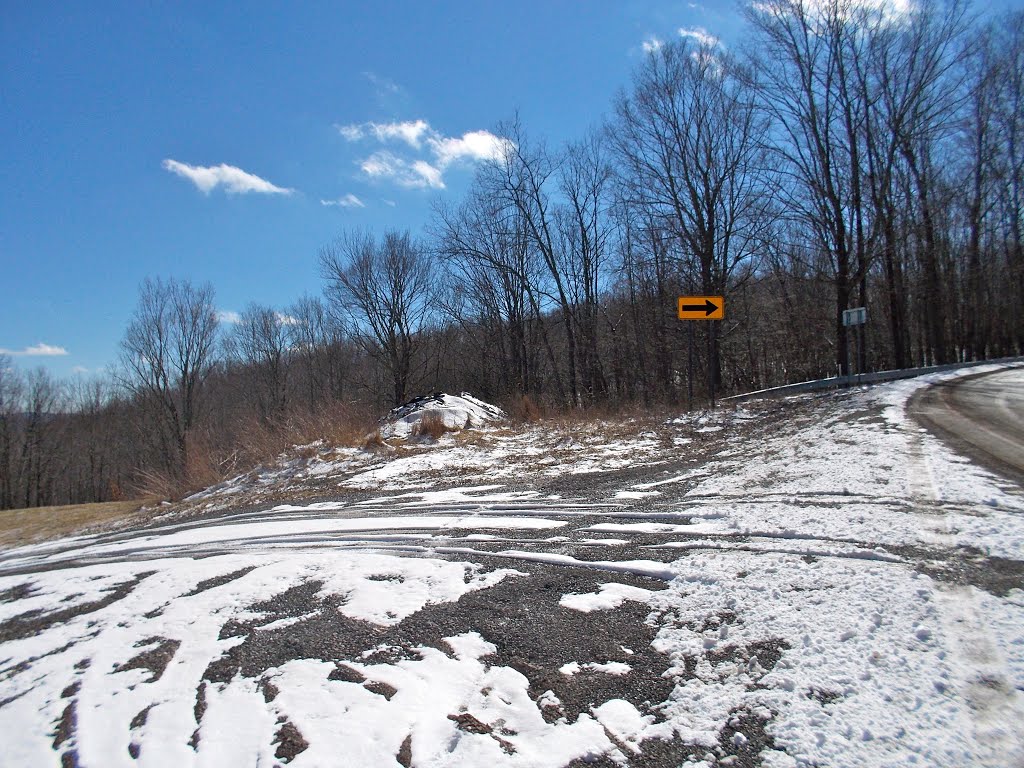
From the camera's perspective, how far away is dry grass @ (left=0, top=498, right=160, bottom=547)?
35.3 feet

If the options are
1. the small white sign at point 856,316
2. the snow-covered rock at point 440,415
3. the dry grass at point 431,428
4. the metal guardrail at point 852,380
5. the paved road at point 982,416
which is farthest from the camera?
the metal guardrail at point 852,380

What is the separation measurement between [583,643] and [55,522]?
1587cm

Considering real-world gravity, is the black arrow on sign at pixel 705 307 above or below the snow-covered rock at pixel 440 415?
above

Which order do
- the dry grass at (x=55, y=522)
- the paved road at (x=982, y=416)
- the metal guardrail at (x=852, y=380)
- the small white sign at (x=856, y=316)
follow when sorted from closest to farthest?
the paved road at (x=982, y=416) < the dry grass at (x=55, y=522) < the small white sign at (x=856, y=316) < the metal guardrail at (x=852, y=380)

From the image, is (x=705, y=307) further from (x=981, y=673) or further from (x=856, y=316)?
(x=981, y=673)

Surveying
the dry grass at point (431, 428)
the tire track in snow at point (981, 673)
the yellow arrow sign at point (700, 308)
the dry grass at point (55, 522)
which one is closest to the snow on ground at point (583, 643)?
the tire track in snow at point (981, 673)

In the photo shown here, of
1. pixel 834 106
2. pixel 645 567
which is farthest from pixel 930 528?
pixel 834 106

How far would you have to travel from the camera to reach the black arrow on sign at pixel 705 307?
1298 cm

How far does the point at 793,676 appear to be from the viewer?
2.31m

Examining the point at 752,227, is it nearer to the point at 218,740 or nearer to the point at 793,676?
the point at 793,676

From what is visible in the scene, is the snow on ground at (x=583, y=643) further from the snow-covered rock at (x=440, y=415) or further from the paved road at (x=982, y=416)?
the snow-covered rock at (x=440, y=415)

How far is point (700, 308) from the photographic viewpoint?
43.5 ft

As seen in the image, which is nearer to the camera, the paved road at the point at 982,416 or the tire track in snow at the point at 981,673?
the tire track in snow at the point at 981,673

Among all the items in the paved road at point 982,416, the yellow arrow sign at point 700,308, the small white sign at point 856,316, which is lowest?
the paved road at point 982,416
